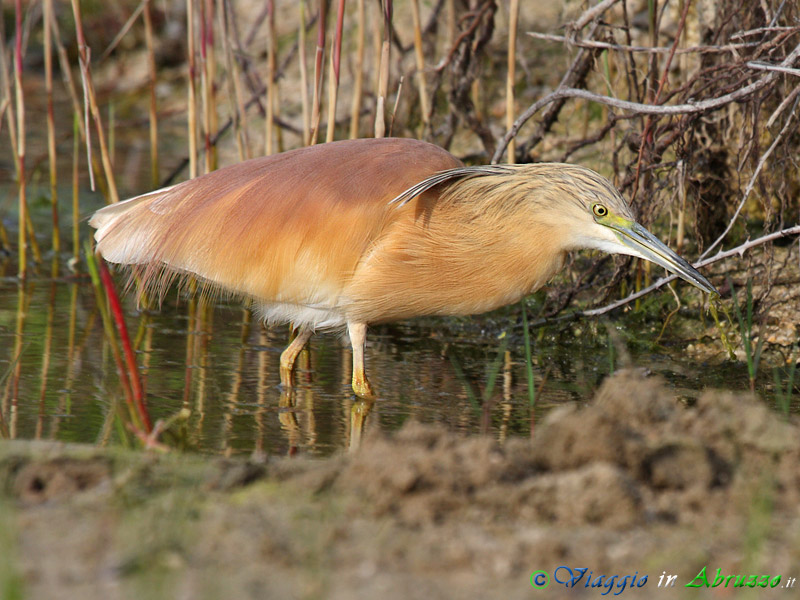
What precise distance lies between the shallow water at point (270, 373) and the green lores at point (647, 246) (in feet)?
1.52

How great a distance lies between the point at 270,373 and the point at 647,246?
1.87 metres

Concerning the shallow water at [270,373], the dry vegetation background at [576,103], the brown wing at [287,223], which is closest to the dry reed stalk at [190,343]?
the shallow water at [270,373]

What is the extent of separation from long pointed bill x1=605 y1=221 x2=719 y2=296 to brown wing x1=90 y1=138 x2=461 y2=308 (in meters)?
0.86

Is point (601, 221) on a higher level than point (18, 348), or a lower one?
higher

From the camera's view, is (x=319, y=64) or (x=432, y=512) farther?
(x=319, y=64)

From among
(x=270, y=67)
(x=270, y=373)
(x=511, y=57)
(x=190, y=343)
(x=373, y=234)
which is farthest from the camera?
(x=270, y=67)

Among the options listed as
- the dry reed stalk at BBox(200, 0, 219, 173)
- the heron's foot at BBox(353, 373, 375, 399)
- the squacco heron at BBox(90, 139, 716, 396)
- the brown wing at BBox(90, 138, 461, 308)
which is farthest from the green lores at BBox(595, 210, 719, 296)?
the dry reed stalk at BBox(200, 0, 219, 173)

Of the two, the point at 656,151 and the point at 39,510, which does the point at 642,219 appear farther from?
the point at 39,510

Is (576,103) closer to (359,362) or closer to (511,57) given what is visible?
(511,57)

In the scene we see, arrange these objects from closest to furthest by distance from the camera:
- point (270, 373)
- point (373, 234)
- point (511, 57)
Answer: point (373, 234), point (270, 373), point (511, 57)

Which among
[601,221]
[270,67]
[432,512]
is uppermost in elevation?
[270,67]

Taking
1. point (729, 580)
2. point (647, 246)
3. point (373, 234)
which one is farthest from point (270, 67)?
point (729, 580)

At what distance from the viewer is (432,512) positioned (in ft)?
7.97

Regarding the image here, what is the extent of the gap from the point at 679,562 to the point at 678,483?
0.45 m
